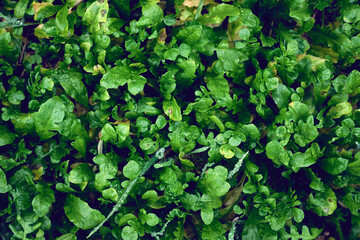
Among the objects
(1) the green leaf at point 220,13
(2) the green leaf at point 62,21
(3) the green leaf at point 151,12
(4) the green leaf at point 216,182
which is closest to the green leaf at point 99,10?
(2) the green leaf at point 62,21

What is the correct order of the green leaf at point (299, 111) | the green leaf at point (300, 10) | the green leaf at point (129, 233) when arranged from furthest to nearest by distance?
1. the green leaf at point (300, 10)
2. the green leaf at point (299, 111)
3. the green leaf at point (129, 233)

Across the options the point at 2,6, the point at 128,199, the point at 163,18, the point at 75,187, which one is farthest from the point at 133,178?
the point at 2,6

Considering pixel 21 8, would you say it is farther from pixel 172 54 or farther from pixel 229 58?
pixel 229 58

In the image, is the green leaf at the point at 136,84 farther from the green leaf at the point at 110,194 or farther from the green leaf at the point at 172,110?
the green leaf at the point at 110,194

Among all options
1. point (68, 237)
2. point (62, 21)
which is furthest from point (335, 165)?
point (62, 21)

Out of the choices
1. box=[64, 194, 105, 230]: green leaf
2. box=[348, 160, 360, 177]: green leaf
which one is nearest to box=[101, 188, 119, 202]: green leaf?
box=[64, 194, 105, 230]: green leaf

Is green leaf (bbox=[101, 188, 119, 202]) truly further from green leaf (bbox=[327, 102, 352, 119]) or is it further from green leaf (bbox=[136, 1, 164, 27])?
green leaf (bbox=[327, 102, 352, 119])

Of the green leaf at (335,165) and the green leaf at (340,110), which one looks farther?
the green leaf at (340,110)
